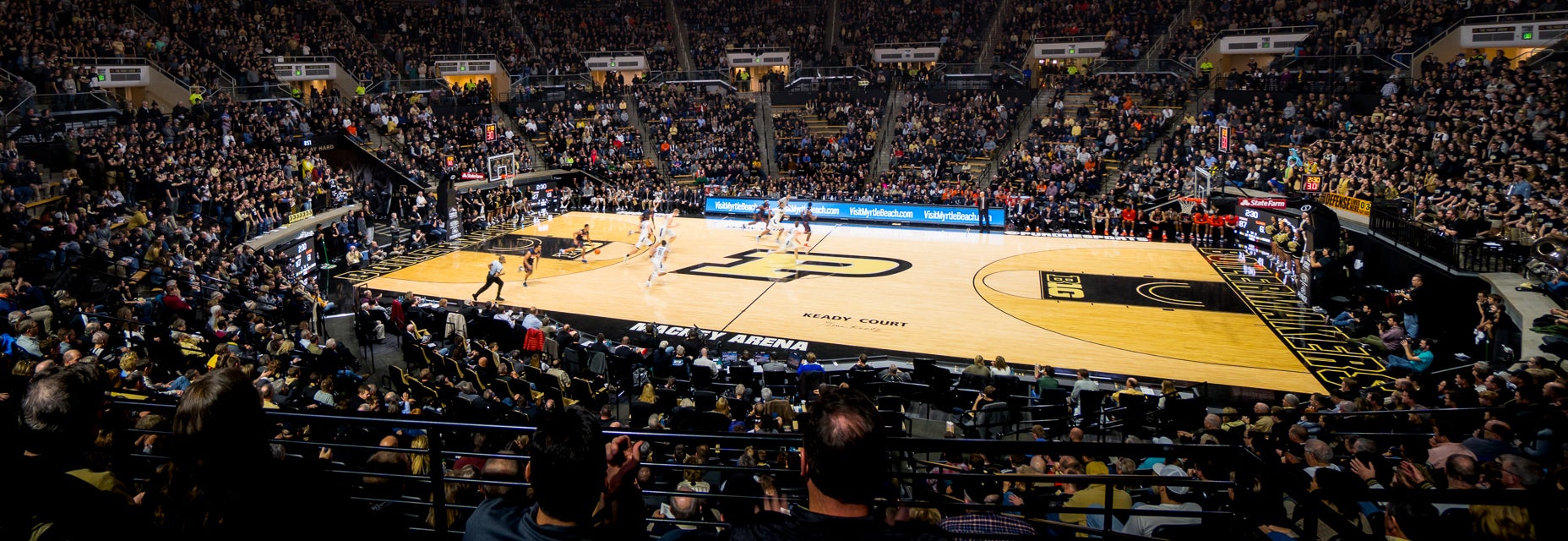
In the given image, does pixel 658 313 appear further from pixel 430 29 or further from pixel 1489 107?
pixel 430 29

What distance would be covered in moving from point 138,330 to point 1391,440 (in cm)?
1740

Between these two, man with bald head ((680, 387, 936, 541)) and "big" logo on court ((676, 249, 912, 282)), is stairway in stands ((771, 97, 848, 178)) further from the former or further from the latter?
man with bald head ((680, 387, 936, 541))

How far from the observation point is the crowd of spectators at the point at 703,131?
41250mm

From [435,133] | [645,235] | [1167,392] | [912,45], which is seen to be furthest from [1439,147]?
[435,133]

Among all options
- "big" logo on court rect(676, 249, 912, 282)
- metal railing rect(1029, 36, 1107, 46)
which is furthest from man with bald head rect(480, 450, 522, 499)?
metal railing rect(1029, 36, 1107, 46)

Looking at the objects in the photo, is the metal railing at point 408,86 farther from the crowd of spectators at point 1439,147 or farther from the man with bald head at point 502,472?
the man with bald head at point 502,472

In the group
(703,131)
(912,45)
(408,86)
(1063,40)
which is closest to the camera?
(408,86)

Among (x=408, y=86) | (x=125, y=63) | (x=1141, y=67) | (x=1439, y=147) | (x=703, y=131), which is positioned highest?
(x=1141, y=67)

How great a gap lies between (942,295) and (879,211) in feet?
42.6

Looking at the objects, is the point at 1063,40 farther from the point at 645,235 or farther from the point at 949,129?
the point at 645,235

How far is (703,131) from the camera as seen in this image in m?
44.6

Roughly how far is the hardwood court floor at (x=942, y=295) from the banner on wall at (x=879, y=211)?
79.3 inches

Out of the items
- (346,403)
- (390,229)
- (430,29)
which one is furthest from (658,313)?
(430,29)

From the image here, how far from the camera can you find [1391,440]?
9.03 meters
